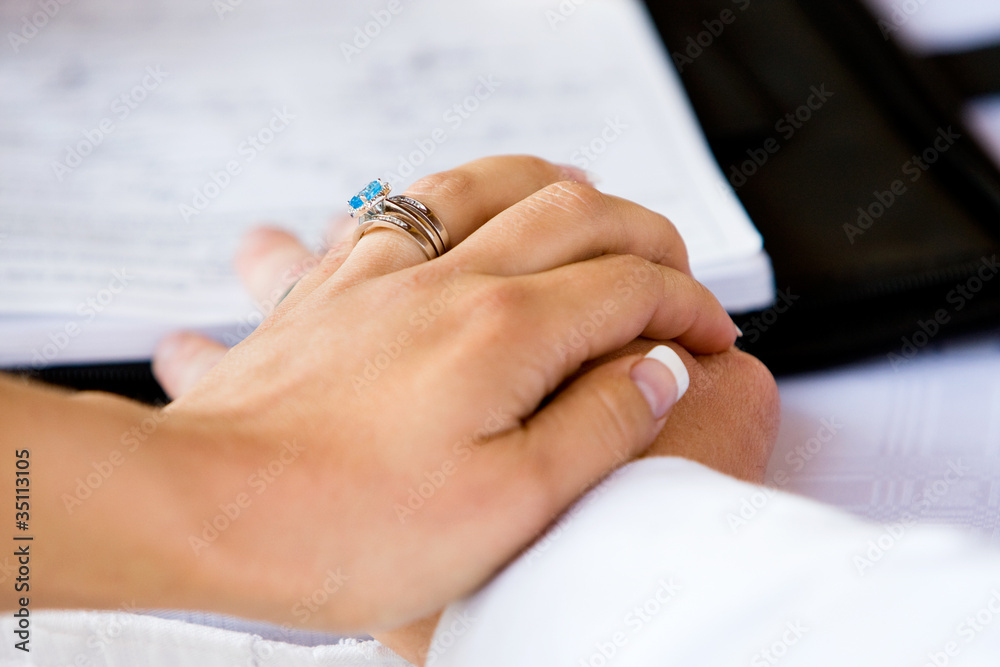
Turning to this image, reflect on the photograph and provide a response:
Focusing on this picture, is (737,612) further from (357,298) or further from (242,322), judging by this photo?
(242,322)

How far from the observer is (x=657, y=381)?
57 centimetres

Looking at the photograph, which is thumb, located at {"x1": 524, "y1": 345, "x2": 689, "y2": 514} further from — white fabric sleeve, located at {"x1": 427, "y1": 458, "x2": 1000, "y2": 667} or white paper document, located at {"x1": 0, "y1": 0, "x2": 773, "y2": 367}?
white paper document, located at {"x1": 0, "y1": 0, "x2": 773, "y2": 367}

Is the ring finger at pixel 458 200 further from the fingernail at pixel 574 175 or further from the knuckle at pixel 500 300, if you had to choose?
the knuckle at pixel 500 300

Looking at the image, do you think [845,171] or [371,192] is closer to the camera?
[371,192]

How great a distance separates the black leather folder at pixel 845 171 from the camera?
0.82 meters

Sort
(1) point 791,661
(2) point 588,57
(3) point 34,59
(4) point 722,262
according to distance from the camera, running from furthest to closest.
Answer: (3) point 34,59 → (2) point 588,57 → (4) point 722,262 → (1) point 791,661

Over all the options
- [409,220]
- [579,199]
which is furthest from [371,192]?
[579,199]

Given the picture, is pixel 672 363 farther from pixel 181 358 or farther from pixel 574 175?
pixel 181 358

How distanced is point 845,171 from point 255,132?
811 millimetres

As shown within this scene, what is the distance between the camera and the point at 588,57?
49.2 inches

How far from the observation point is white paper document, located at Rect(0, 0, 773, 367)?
0.89 meters

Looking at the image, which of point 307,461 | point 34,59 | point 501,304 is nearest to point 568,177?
point 501,304

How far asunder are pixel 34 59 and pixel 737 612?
4.82ft

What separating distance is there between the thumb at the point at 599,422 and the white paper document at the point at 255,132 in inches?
11.3
